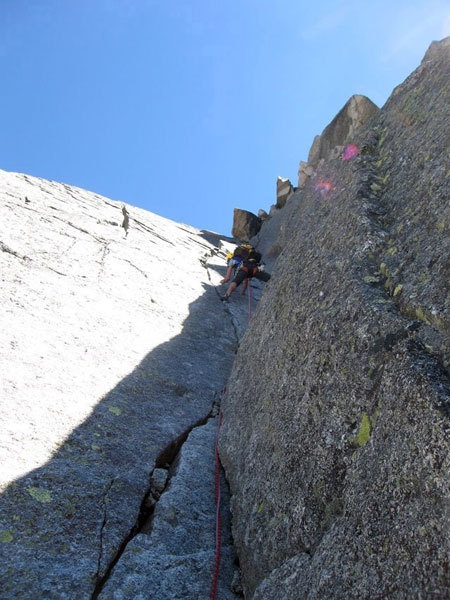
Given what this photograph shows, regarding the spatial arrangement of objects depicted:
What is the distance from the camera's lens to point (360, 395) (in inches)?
188

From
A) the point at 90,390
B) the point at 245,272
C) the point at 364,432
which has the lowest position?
the point at 364,432

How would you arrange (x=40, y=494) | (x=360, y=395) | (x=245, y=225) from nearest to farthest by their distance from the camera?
(x=360, y=395) < (x=40, y=494) < (x=245, y=225)

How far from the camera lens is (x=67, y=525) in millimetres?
5672

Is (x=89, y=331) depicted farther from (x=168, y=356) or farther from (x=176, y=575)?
(x=176, y=575)

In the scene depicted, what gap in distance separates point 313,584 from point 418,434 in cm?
159

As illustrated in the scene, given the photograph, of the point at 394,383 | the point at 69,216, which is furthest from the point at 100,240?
the point at 394,383

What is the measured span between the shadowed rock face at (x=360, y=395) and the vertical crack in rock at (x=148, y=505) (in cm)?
81

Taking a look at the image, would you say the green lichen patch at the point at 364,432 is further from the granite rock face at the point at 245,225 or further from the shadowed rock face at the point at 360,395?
the granite rock face at the point at 245,225

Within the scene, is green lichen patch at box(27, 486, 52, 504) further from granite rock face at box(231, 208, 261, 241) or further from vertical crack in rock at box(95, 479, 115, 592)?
granite rock face at box(231, 208, 261, 241)

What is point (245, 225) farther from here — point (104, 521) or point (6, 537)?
point (6, 537)

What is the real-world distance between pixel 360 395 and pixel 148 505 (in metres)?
3.44

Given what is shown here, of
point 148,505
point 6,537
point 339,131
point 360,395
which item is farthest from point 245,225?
point 6,537

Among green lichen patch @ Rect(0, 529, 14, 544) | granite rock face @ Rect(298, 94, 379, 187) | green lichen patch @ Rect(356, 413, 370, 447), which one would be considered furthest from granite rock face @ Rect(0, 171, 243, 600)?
granite rock face @ Rect(298, 94, 379, 187)

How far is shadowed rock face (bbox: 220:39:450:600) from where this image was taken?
11.9 ft
